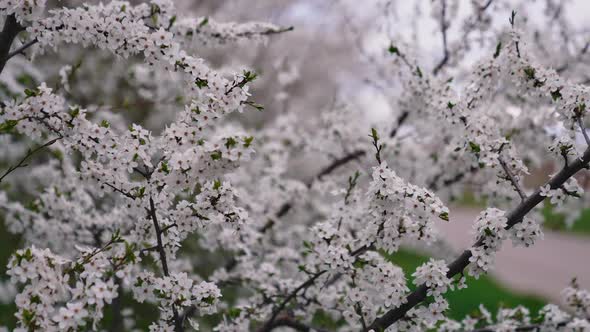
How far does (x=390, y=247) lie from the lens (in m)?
2.91

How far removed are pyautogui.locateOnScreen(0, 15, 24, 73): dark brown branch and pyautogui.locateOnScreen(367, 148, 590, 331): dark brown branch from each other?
8.47 feet

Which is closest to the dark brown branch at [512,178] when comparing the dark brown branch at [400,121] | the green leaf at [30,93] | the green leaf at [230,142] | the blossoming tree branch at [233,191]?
the blossoming tree branch at [233,191]

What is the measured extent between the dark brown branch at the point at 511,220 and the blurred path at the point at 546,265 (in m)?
7.23

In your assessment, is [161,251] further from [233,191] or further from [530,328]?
[530,328]

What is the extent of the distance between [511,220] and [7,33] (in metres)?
2.96

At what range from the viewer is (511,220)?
2.82 meters

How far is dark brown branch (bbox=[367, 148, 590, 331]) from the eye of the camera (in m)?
2.79

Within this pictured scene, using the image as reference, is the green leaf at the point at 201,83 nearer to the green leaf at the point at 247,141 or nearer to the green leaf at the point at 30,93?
the green leaf at the point at 247,141

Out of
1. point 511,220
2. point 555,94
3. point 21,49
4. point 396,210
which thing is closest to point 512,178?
point 511,220

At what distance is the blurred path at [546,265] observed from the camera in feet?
37.9

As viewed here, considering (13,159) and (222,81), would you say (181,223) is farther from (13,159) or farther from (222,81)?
(13,159)

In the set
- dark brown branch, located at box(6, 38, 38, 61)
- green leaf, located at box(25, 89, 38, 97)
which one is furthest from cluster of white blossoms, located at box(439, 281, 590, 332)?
dark brown branch, located at box(6, 38, 38, 61)

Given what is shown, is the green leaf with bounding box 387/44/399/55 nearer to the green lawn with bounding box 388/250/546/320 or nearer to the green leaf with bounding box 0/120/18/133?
the green leaf with bounding box 0/120/18/133

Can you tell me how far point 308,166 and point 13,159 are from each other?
597cm
